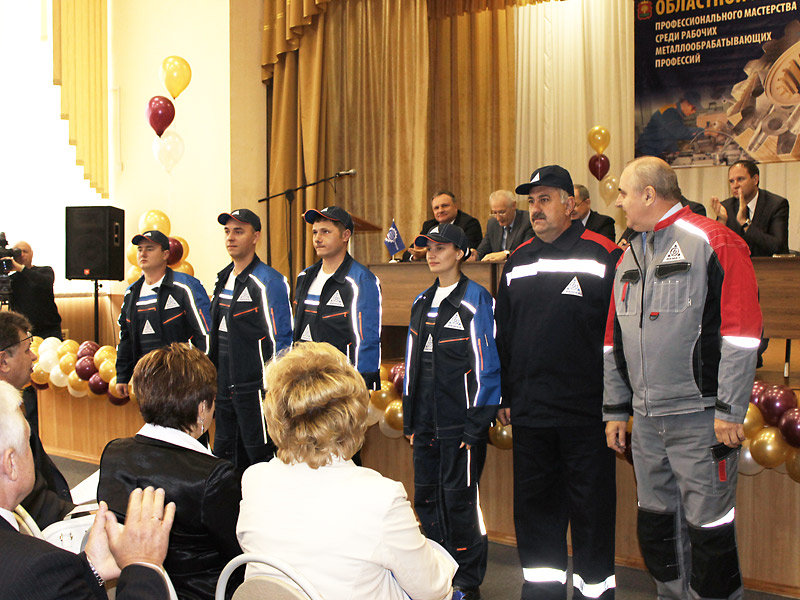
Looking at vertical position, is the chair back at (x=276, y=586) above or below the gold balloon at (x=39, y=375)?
above

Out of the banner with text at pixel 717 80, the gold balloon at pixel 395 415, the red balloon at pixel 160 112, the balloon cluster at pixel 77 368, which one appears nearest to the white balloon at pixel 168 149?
the red balloon at pixel 160 112

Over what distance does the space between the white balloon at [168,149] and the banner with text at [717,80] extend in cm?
435

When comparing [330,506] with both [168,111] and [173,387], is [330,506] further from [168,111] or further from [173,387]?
[168,111]

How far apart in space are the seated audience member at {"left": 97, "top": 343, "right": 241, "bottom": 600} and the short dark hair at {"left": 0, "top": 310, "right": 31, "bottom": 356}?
1.04 m

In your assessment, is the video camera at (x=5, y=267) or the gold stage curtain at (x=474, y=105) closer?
the video camera at (x=5, y=267)

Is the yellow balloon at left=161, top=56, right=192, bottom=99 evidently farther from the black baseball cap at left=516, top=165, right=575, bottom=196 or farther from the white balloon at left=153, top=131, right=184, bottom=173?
the black baseball cap at left=516, top=165, right=575, bottom=196

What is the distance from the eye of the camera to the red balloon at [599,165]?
21.7 feet

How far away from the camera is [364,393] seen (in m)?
1.50

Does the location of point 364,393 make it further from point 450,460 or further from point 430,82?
point 430,82

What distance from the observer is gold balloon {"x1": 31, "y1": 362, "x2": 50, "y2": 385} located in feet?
16.7

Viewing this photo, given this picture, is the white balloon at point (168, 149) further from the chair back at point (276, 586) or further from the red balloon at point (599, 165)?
the chair back at point (276, 586)

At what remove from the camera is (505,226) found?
5.25m

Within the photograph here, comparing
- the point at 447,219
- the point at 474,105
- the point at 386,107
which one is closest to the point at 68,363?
the point at 447,219

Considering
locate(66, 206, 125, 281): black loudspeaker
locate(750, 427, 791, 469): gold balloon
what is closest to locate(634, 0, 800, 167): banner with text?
locate(750, 427, 791, 469): gold balloon
